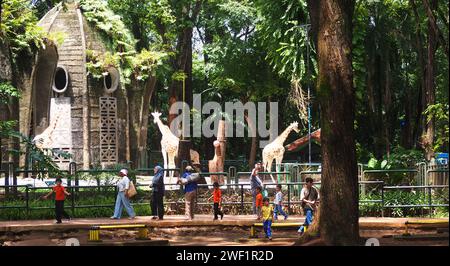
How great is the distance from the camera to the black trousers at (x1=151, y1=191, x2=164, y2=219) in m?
20.0

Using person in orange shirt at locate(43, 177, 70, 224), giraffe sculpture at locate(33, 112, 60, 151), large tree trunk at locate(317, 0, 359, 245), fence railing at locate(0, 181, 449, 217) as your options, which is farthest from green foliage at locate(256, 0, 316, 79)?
large tree trunk at locate(317, 0, 359, 245)

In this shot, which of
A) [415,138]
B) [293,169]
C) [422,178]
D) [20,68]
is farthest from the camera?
[415,138]

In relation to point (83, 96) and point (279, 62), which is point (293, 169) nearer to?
point (279, 62)

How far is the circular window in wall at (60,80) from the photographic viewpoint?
1215 inches

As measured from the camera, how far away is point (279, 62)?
30359 millimetres

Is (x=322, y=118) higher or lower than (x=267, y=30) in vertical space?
lower

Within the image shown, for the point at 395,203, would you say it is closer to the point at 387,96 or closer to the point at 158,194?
the point at 158,194

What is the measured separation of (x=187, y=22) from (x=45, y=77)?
20.1ft

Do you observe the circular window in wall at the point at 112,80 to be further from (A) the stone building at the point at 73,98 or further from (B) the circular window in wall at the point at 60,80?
(B) the circular window in wall at the point at 60,80

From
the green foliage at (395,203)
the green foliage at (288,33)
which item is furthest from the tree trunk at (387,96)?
the green foliage at (395,203)

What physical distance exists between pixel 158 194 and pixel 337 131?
28.5ft

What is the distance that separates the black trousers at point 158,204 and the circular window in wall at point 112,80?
1229 centimetres

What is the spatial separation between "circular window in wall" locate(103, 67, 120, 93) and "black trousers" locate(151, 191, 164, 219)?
12291 mm

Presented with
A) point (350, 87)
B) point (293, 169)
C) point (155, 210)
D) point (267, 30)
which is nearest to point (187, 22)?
point (267, 30)
